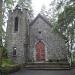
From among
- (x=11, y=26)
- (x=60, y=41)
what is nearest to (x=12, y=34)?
(x=11, y=26)

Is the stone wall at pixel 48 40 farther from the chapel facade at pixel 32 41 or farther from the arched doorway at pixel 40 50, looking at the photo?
the arched doorway at pixel 40 50

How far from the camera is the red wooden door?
1912cm

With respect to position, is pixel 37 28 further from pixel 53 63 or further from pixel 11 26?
pixel 53 63

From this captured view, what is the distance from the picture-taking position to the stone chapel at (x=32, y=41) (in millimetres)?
18656

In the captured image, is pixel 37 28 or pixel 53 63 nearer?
pixel 53 63

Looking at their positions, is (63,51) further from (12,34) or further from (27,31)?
(12,34)

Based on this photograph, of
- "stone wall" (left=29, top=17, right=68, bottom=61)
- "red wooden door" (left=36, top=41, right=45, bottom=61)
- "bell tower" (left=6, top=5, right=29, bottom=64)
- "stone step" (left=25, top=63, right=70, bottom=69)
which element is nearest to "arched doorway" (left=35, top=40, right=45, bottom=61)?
"red wooden door" (left=36, top=41, right=45, bottom=61)

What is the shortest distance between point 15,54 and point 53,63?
4969 mm

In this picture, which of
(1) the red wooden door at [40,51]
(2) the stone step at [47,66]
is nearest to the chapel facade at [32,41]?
(1) the red wooden door at [40,51]

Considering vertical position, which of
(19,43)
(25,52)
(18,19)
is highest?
(18,19)

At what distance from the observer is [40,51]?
19.3m

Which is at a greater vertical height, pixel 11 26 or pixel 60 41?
pixel 11 26

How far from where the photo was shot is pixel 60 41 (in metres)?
19.0

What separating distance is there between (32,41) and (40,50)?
158cm
